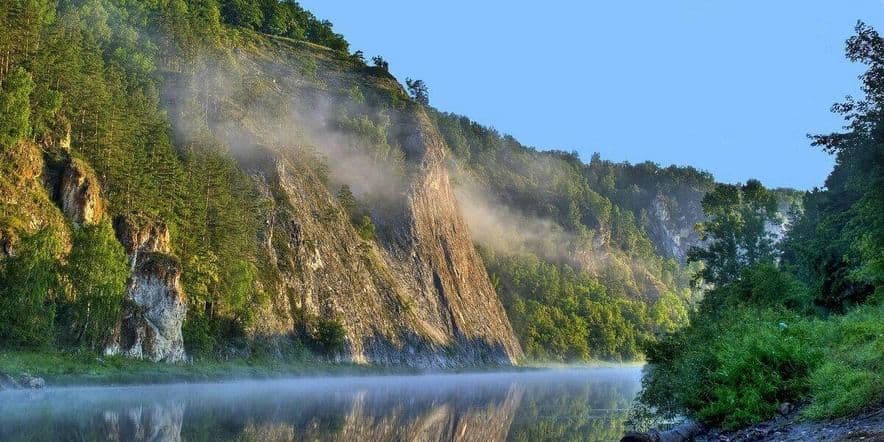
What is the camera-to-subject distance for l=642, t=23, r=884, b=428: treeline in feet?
70.8

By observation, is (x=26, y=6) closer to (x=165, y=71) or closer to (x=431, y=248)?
(x=165, y=71)

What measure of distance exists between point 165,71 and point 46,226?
158ft

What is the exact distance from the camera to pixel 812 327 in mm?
30812

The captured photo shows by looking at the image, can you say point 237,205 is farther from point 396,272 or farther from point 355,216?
point 396,272

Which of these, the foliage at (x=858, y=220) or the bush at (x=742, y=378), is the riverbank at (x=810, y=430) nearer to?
the bush at (x=742, y=378)

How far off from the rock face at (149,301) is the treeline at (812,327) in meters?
38.7

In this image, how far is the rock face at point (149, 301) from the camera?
59438 mm

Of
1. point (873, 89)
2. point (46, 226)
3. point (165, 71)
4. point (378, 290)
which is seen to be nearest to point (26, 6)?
point (46, 226)

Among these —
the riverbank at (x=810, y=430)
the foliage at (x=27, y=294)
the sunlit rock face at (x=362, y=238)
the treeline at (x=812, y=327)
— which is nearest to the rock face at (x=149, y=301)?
the foliage at (x=27, y=294)

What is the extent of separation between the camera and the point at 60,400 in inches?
1401

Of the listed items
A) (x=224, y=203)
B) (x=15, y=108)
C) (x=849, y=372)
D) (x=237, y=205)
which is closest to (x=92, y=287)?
(x=15, y=108)

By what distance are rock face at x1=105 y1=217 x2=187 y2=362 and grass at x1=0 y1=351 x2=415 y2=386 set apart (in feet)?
5.22

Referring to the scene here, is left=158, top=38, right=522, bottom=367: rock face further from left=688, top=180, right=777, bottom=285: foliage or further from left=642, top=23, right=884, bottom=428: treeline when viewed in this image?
left=642, top=23, right=884, bottom=428: treeline

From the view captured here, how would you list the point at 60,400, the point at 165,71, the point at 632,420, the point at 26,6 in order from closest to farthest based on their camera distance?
the point at 632,420
the point at 60,400
the point at 26,6
the point at 165,71
